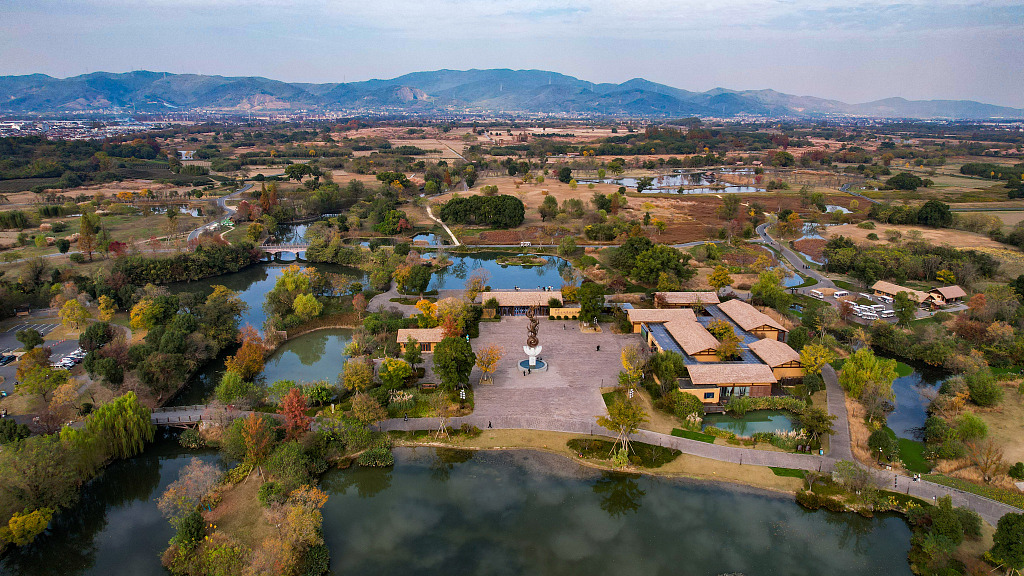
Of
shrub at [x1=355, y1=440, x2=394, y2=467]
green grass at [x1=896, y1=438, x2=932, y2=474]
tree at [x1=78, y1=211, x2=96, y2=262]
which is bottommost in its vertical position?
shrub at [x1=355, y1=440, x2=394, y2=467]

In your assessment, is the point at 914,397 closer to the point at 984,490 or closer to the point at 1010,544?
the point at 984,490

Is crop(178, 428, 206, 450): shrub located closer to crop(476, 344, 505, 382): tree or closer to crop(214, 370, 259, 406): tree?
crop(214, 370, 259, 406): tree

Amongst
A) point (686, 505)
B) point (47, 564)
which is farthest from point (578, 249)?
point (47, 564)

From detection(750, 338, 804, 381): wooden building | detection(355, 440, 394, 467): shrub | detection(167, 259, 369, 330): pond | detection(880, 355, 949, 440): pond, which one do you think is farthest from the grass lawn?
detection(880, 355, 949, 440): pond

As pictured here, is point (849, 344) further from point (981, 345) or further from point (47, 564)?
point (47, 564)

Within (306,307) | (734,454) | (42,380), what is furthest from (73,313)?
(734,454)

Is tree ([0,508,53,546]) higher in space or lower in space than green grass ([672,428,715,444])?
lower
